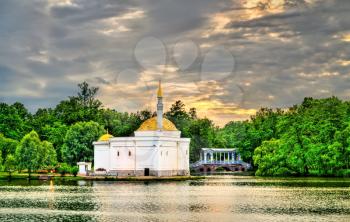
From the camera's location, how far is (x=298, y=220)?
35.8 m

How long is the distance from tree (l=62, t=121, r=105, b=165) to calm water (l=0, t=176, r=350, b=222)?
44300 millimetres

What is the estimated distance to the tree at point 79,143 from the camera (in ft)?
342

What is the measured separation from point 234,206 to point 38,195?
1917cm

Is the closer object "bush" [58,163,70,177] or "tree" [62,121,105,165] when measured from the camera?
"bush" [58,163,70,177]

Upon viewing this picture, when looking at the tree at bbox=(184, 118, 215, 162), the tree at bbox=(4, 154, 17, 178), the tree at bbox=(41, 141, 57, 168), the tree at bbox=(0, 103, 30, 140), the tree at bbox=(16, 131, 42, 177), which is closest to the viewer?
the tree at bbox=(16, 131, 42, 177)

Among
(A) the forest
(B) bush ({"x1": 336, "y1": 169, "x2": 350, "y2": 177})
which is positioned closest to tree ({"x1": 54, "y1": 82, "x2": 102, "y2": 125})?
(A) the forest

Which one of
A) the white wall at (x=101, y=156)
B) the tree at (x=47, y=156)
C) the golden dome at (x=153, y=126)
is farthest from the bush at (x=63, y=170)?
the golden dome at (x=153, y=126)

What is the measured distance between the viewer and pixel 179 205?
45594 millimetres

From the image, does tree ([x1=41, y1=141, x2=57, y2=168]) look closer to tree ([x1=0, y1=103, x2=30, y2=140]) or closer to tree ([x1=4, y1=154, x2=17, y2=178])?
tree ([x1=4, y1=154, x2=17, y2=178])

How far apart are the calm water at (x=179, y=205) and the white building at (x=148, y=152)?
30.4 metres

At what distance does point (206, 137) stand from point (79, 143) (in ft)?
147

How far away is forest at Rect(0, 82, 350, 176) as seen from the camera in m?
87.4

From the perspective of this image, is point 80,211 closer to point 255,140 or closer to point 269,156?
point 269,156

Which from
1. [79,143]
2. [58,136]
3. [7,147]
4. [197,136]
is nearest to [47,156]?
[7,147]
